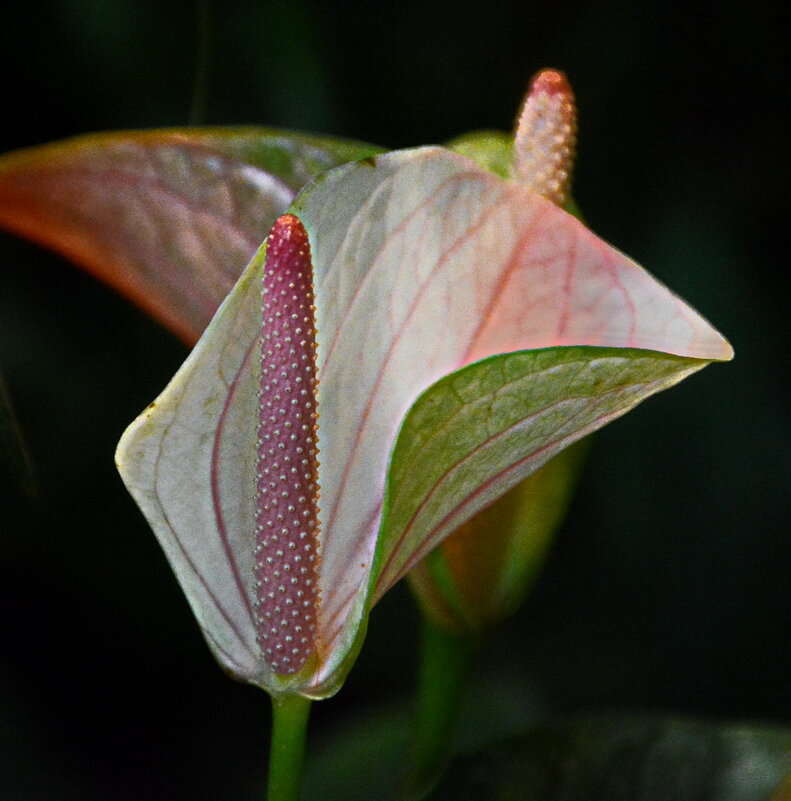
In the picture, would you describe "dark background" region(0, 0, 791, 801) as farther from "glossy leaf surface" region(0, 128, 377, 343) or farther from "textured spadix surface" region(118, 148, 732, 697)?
"textured spadix surface" region(118, 148, 732, 697)

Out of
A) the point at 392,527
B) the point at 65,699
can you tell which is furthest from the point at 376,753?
the point at 392,527

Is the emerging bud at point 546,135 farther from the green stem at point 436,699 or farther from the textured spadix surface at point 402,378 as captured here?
the green stem at point 436,699

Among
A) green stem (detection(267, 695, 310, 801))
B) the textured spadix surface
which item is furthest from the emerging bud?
green stem (detection(267, 695, 310, 801))

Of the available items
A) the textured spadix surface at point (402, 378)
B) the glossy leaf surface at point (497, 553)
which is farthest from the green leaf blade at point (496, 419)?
the glossy leaf surface at point (497, 553)

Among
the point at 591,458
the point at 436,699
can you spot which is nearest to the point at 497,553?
the point at 436,699

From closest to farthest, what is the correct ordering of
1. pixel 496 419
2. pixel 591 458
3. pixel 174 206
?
pixel 496 419 → pixel 174 206 → pixel 591 458

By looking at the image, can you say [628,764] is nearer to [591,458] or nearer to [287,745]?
[287,745]

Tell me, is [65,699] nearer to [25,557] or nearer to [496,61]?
[25,557]
